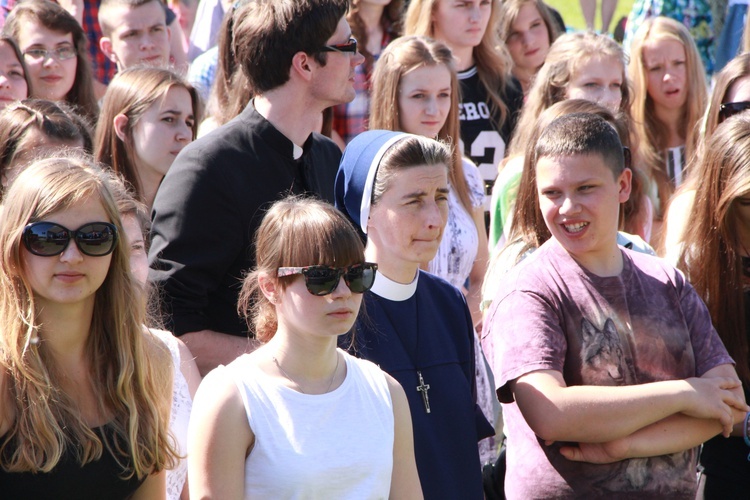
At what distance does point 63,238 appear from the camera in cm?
264

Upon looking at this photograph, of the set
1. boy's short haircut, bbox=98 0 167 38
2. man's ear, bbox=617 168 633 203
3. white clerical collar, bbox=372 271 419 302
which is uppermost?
boy's short haircut, bbox=98 0 167 38

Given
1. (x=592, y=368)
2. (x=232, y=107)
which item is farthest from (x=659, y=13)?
(x=592, y=368)

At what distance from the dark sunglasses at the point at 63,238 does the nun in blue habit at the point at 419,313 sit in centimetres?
85

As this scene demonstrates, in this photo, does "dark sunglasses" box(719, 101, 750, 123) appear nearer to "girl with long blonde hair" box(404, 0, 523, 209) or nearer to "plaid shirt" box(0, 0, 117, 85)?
"girl with long blonde hair" box(404, 0, 523, 209)

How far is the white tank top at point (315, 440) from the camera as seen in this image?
2.61 metres

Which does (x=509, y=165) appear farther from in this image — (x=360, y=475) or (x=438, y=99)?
(x=360, y=475)

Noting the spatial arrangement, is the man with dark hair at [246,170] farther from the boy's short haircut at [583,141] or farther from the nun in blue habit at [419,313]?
the boy's short haircut at [583,141]

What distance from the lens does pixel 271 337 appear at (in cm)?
299

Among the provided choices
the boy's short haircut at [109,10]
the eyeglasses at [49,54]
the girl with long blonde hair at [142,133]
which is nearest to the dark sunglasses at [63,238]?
the girl with long blonde hair at [142,133]

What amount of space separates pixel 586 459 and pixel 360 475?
0.78 meters

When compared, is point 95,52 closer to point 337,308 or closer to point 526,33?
point 526,33

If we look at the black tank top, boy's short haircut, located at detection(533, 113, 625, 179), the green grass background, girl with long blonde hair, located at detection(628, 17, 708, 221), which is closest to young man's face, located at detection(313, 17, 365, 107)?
boy's short haircut, located at detection(533, 113, 625, 179)

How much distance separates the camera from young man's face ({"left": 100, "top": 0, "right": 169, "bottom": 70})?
20.4ft

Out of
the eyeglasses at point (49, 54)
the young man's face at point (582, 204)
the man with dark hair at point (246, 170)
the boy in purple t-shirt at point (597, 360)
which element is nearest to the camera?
the boy in purple t-shirt at point (597, 360)
